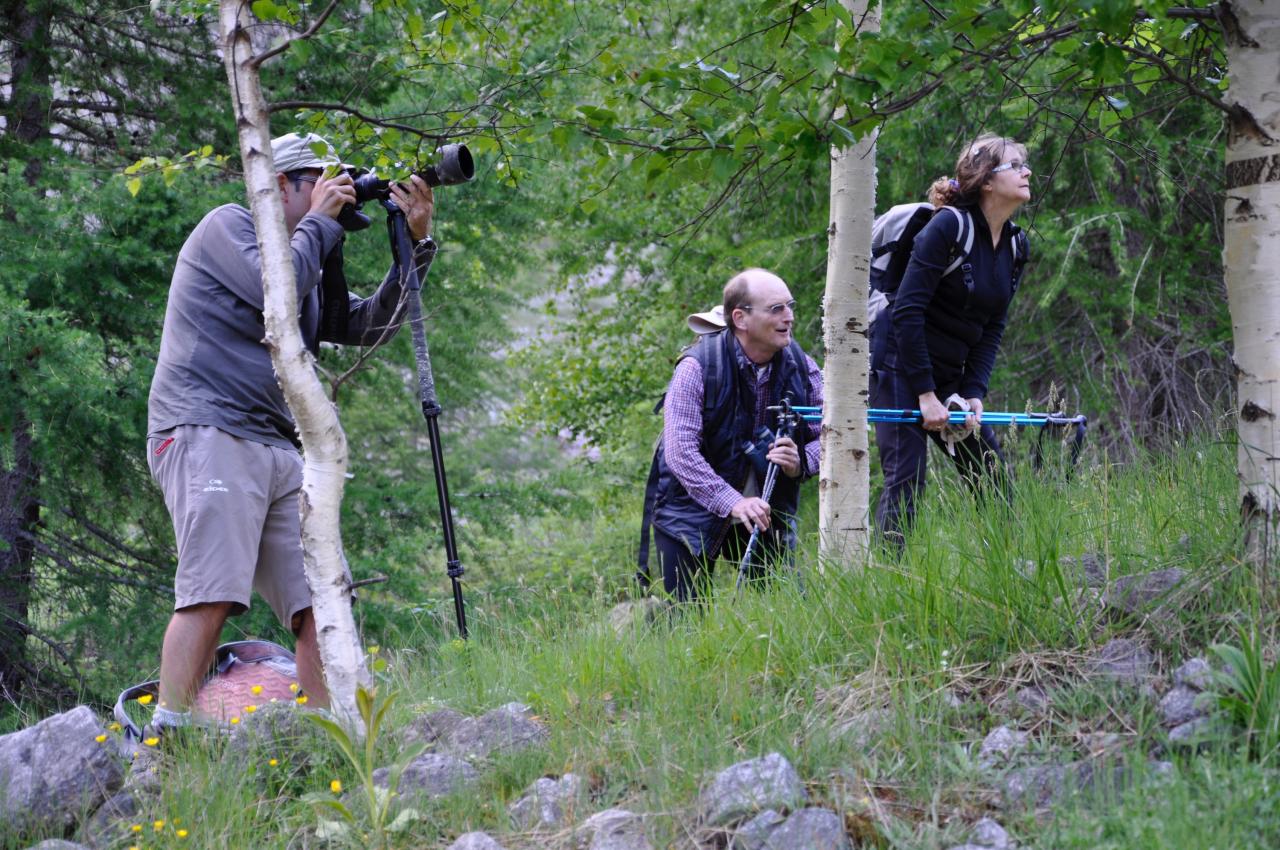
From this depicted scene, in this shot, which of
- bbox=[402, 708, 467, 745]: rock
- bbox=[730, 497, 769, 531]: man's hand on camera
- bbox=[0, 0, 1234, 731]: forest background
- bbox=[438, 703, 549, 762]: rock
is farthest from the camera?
bbox=[0, 0, 1234, 731]: forest background

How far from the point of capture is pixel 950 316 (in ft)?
16.6

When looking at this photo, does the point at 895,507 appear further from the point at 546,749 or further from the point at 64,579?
the point at 64,579

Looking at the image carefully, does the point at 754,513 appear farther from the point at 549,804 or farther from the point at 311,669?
the point at 549,804

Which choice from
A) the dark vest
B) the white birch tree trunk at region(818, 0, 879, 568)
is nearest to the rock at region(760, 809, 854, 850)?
the white birch tree trunk at region(818, 0, 879, 568)

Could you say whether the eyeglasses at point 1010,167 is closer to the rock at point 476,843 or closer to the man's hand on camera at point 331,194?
the man's hand on camera at point 331,194

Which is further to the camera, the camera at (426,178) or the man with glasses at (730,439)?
the man with glasses at (730,439)

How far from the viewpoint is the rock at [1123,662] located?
299cm

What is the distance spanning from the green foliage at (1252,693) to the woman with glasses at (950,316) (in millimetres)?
1914

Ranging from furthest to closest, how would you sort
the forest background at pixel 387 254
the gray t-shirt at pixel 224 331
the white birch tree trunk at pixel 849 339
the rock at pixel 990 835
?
the forest background at pixel 387 254, the white birch tree trunk at pixel 849 339, the gray t-shirt at pixel 224 331, the rock at pixel 990 835

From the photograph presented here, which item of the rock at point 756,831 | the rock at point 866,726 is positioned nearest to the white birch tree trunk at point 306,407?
the rock at point 756,831

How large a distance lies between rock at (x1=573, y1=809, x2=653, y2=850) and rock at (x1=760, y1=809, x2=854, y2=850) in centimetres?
31

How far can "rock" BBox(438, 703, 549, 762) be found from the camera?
3.28 m

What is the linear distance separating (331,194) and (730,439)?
2016 mm

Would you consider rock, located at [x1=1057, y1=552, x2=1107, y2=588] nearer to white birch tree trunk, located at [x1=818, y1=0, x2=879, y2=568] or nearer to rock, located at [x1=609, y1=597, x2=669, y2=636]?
white birch tree trunk, located at [x1=818, y1=0, x2=879, y2=568]
